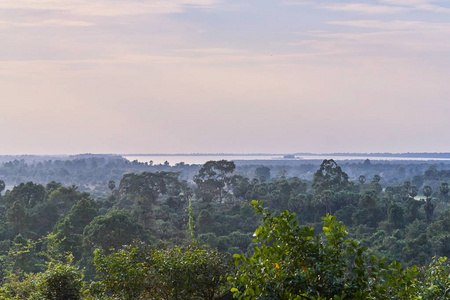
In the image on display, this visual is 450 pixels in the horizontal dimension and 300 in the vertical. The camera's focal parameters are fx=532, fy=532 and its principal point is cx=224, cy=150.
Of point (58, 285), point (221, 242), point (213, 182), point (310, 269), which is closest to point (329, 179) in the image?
point (213, 182)

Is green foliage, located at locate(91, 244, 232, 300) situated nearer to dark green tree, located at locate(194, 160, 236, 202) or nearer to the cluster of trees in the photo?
the cluster of trees

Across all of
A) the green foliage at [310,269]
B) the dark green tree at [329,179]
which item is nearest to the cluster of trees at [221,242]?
the green foliage at [310,269]

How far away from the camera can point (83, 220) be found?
36.9 meters

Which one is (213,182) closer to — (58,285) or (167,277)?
(58,285)

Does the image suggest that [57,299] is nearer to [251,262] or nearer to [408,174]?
[251,262]

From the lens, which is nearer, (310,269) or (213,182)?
(310,269)

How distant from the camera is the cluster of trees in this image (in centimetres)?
482

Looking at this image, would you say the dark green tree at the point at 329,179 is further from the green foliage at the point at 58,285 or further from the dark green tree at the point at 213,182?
the green foliage at the point at 58,285

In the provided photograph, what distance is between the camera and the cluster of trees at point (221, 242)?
4816 millimetres

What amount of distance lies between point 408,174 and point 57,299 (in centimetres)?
15067

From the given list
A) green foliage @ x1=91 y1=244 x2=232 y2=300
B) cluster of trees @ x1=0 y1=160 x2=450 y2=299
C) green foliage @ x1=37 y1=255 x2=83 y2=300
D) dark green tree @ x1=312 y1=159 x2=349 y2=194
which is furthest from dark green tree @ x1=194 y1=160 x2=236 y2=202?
green foliage @ x1=91 y1=244 x2=232 y2=300

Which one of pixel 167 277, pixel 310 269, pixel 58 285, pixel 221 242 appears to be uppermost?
pixel 310 269

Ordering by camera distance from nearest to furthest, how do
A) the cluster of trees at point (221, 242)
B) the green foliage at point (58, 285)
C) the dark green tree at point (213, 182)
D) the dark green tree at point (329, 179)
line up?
1. the cluster of trees at point (221, 242)
2. the green foliage at point (58, 285)
3. the dark green tree at point (329, 179)
4. the dark green tree at point (213, 182)

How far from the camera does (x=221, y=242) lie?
1442 inches
